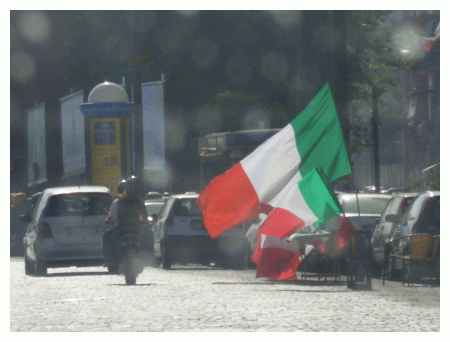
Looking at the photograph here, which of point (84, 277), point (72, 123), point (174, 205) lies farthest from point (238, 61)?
point (84, 277)

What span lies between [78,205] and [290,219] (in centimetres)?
810

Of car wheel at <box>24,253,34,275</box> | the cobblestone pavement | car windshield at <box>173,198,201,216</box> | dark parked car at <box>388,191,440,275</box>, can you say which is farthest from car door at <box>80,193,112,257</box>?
dark parked car at <box>388,191,440,275</box>

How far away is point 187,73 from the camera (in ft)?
195

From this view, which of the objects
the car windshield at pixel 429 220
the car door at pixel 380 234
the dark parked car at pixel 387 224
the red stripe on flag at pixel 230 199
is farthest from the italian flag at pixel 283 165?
the car door at pixel 380 234

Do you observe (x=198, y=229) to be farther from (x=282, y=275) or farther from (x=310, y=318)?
(x=310, y=318)

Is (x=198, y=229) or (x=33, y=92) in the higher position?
(x=33, y=92)

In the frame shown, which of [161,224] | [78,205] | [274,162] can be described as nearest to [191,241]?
[161,224]

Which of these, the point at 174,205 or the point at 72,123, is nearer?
the point at 174,205

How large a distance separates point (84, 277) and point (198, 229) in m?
4.41

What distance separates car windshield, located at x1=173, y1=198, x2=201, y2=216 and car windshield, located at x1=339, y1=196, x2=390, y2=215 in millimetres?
4365

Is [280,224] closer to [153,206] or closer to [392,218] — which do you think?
[392,218]

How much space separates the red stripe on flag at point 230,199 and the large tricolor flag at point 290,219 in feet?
1.11

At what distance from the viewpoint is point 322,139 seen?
70.5ft

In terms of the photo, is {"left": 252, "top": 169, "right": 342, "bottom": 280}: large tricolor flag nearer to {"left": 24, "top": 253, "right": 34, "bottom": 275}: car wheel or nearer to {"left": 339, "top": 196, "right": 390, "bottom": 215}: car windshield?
{"left": 339, "top": 196, "right": 390, "bottom": 215}: car windshield
